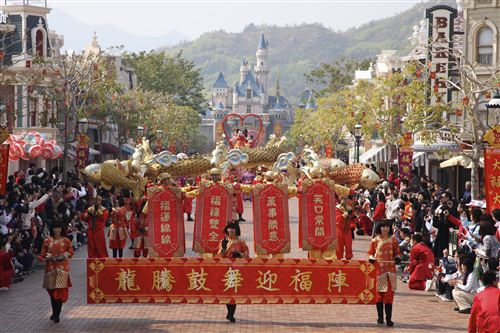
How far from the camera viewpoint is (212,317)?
16.7 meters

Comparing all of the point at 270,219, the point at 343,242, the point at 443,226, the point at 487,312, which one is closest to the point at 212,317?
the point at 270,219

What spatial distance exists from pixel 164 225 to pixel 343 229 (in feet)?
12.0

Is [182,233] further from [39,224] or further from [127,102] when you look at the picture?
[127,102]

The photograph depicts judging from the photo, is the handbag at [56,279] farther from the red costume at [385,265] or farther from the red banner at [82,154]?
the red banner at [82,154]

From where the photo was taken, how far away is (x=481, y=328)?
37.2 feet

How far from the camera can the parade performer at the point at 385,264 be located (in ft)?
51.7

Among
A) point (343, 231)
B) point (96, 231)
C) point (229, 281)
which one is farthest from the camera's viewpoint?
point (343, 231)

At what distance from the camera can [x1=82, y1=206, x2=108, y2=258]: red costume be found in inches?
792

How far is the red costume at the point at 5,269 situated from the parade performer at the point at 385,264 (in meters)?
6.51

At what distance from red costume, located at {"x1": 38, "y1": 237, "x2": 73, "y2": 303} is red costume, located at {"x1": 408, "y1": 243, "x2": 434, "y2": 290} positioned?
6.01m

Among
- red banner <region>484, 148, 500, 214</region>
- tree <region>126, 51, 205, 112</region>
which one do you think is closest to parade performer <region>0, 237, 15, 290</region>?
red banner <region>484, 148, 500, 214</region>

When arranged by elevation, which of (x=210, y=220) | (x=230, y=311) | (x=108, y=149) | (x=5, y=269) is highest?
(x=108, y=149)

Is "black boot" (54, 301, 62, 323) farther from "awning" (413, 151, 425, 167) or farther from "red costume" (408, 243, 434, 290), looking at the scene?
"awning" (413, 151, 425, 167)

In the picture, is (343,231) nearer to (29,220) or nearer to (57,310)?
(29,220)
